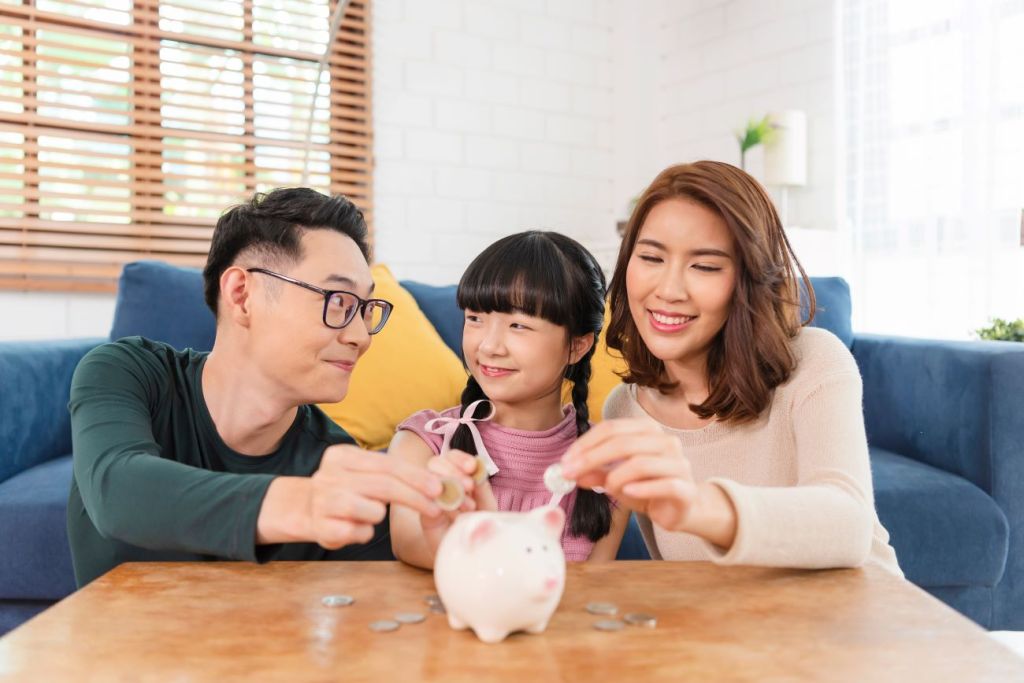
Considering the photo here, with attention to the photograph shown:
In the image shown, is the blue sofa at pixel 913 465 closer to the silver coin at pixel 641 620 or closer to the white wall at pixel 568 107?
the silver coin at pixel 641 620

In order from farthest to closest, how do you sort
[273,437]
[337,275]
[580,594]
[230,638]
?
[273,437] < [337,275] < [580,594] < [230,638]

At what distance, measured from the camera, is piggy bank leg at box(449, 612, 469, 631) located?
737 millimetres

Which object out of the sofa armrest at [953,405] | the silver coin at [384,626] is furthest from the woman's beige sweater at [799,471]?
the sofa armrest at [953,405]

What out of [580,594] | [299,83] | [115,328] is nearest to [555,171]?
[299,83]

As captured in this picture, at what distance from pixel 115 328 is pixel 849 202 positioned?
298 cm

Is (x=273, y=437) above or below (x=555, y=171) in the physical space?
below

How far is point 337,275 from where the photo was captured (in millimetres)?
1287

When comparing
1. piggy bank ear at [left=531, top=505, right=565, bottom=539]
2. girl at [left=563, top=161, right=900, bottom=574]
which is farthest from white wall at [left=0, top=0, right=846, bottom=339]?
piggy bank ear at [left=531, top=505, right=565, bottom=539]

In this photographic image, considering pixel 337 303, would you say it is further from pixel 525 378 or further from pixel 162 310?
pixel 162 310

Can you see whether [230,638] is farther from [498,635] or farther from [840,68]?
[840,68]

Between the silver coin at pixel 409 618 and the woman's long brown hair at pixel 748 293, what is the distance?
0.69 m

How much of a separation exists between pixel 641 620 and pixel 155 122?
343 cm

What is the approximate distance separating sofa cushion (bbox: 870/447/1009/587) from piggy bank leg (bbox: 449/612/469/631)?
152 centimetres

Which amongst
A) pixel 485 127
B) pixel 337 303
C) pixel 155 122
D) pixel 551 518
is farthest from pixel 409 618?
pixel 485 127
